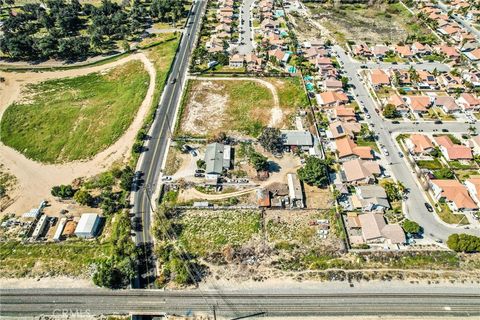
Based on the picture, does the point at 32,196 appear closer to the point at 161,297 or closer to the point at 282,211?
the point at 161,297

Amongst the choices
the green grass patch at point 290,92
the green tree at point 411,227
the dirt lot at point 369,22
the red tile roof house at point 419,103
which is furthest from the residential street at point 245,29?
the green tree at point 411,227

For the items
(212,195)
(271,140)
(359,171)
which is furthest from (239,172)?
(359,171)

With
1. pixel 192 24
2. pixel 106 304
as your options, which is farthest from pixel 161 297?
pixel 192 24

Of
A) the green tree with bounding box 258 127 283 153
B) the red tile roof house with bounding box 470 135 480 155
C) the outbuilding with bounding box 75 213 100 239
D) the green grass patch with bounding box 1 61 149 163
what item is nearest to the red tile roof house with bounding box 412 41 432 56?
the red tile roof house with bounding box 470 135 480 155

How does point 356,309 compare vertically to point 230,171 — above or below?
below

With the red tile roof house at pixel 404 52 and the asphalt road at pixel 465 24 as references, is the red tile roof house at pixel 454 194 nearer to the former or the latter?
the red tile roof house at pixel 404 52

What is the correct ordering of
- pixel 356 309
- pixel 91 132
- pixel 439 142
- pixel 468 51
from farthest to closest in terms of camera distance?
1. pixel 468 51
2. pixel 91 132
3. pixel 439 142
4. pixel 356 309
